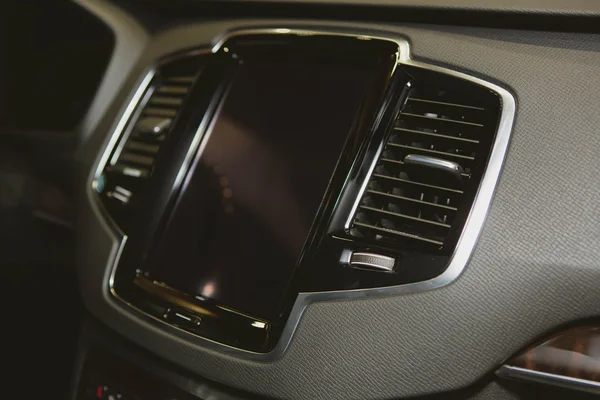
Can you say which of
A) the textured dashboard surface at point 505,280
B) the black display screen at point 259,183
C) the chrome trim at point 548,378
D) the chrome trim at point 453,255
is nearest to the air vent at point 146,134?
the black display screen at point 259,183

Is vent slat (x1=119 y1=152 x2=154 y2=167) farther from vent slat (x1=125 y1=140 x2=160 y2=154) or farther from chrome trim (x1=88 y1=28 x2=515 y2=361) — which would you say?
chrome trim (x1=88 y1=28 x2=515 y2=361)

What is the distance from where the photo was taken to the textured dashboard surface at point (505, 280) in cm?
75

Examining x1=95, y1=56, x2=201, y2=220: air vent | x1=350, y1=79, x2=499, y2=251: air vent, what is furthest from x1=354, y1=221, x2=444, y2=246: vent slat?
x1=95, y1=56, x2=201, y2=220: air vent

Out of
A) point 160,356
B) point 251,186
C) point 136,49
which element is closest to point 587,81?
point 251,186

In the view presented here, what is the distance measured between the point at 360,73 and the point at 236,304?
0.37m

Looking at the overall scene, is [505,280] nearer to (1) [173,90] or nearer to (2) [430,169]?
(2) [430,169]

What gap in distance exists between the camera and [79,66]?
1478mm

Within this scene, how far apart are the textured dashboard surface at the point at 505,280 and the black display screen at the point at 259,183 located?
114 millimetres

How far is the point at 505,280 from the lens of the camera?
77 centimetres

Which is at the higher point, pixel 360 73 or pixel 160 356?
pixel 360 73

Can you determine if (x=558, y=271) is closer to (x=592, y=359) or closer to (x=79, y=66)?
(x=592, y=359)

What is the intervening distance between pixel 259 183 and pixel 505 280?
0.40 metres

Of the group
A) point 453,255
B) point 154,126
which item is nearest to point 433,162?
point 453,255

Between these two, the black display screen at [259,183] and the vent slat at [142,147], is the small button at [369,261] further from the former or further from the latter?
the vent slat at [142,147]
